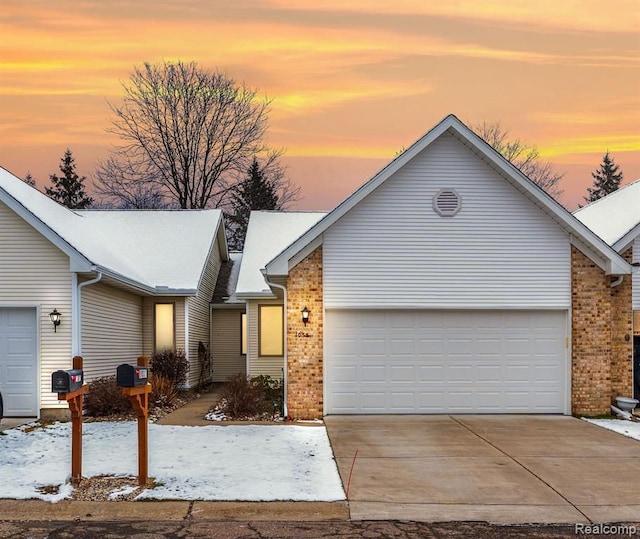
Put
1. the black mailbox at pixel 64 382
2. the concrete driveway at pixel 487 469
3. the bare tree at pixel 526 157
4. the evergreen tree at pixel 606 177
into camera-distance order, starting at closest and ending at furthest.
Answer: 1. the concrete driveway at pixel 487 469
2. the black mailbox at pixel 64 382
3. the bare tree at pixel 526 157
4. the evergreen tree at pixel 606 177

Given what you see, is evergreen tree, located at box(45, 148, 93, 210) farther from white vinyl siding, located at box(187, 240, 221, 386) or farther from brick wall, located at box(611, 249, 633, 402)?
brick wall, located at box(611, 249, 633, 402)

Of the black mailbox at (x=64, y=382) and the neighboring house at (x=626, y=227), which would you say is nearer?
the black mailbox at (x=64, y=382)

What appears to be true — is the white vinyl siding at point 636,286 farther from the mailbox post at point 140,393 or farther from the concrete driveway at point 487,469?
the mailbox post at point 140,393

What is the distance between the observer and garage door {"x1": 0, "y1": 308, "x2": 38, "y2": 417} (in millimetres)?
12992

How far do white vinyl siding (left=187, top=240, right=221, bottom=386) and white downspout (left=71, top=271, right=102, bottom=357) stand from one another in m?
5.45

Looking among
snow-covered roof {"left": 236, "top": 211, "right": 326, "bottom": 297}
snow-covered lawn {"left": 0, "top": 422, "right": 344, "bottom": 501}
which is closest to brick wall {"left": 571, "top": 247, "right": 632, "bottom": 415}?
snow-covered lawn {"left": 0, "top": 422, "right": 344, "bottom": 501}

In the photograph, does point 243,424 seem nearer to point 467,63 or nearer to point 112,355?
point 112,355

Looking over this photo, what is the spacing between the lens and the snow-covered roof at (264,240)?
18.8 metres

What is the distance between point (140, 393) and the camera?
7.91 m

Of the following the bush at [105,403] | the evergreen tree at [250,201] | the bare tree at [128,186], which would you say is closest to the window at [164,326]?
the bush at [105,403]

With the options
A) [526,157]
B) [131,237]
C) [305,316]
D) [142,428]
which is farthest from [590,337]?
[526,157]

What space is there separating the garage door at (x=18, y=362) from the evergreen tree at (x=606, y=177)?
2078 inches

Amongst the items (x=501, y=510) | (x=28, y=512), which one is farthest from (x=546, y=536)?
(x=28, y=512)

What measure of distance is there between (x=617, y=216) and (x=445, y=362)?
6699mm
